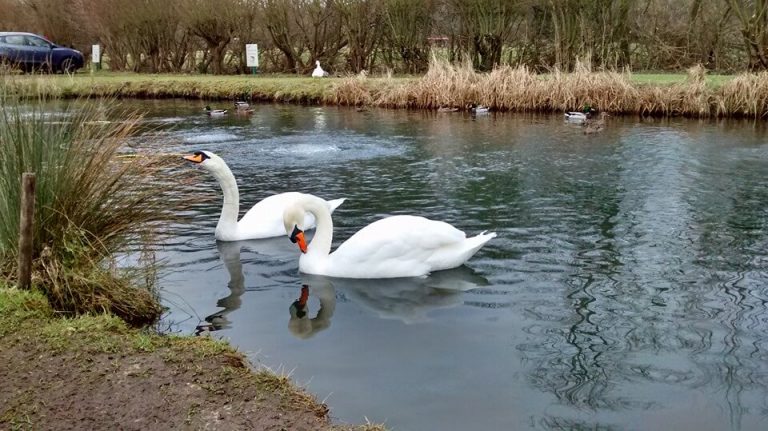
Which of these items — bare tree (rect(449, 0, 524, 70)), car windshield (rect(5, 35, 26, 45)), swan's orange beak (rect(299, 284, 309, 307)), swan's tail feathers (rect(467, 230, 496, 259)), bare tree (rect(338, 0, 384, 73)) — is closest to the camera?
swan's orange beak (rect(299, 284, 309, 307))

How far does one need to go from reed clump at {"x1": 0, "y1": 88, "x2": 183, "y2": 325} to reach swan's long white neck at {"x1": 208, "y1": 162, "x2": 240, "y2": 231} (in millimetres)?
2455

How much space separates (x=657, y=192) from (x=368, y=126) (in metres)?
9.81

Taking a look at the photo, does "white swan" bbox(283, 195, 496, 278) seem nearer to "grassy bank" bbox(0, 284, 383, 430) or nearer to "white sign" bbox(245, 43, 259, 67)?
"grassy bank" bbox(0, 284, 383, 430)

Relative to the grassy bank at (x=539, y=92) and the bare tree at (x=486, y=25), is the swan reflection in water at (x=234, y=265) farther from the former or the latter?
the bare tree at (x=486, y=25)

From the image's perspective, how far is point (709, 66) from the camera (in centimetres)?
2886

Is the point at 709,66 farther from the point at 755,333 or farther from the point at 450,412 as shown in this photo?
the point at 450,412

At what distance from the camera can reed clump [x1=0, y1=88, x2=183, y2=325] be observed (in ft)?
20.3

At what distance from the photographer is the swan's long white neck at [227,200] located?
9391 mm

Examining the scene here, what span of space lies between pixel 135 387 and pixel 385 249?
3.44 meters

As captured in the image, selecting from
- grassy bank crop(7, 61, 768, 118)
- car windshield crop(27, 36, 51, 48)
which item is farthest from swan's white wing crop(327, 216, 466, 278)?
car windshield crop(27, 36, 51, 48)

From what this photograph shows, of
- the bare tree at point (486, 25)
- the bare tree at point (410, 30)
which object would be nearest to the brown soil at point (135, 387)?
the bare tree at point (486, 25)

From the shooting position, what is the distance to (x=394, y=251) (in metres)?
7.85

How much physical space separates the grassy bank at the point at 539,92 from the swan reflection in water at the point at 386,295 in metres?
13.0

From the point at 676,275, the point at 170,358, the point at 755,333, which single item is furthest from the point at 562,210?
the point at 170,358
